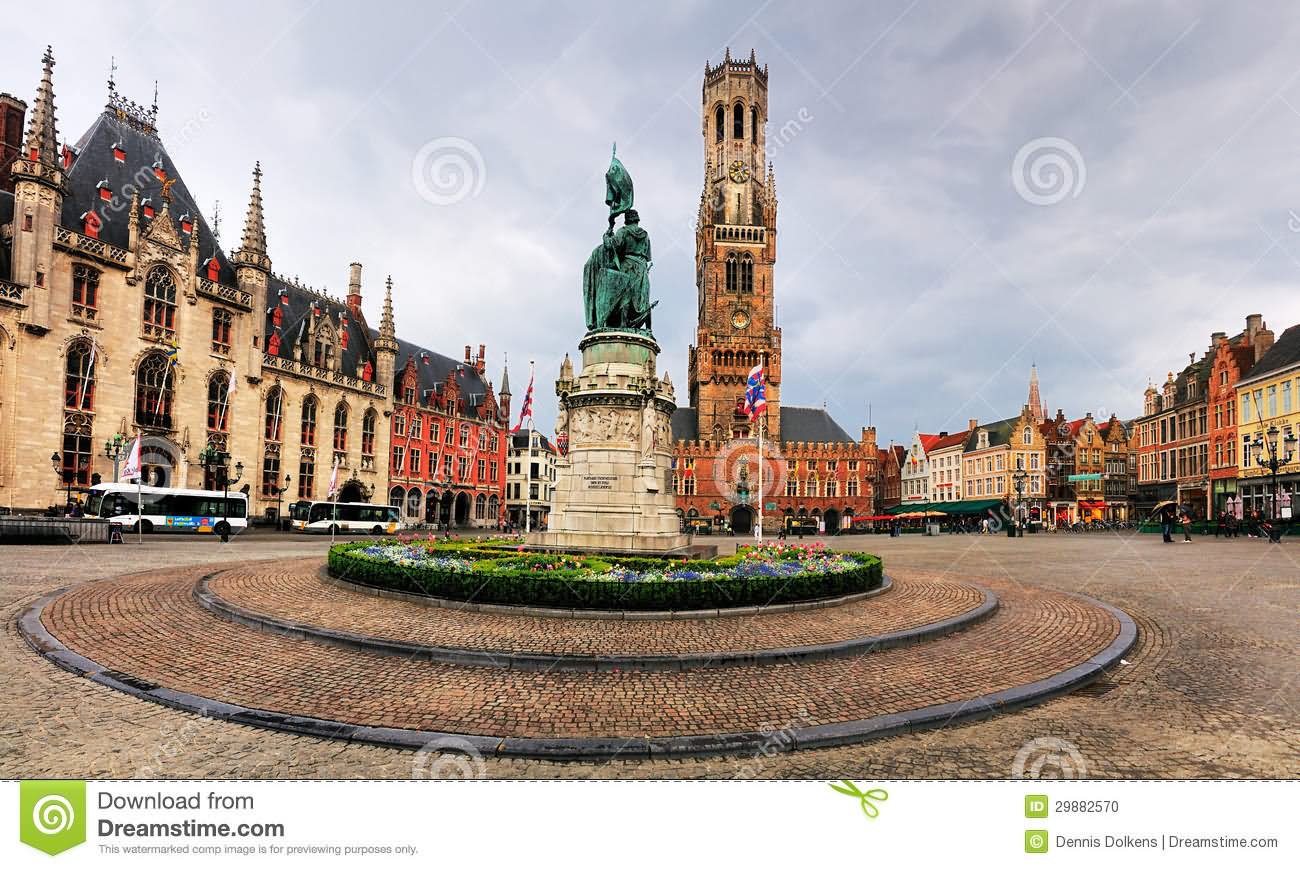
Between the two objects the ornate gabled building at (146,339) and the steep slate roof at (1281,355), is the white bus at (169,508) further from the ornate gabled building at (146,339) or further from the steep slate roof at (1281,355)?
the steep slate roof at (1281,355)

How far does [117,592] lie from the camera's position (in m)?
11.7

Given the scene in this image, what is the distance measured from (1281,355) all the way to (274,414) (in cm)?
6993

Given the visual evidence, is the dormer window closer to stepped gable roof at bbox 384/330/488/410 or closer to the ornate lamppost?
the ornate lamppost

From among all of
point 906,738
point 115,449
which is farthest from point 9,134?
point 906,738

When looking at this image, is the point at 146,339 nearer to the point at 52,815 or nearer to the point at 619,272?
the point at 619,272

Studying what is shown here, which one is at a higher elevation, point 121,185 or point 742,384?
point 121,185

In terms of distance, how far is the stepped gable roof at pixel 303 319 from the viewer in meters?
47.1

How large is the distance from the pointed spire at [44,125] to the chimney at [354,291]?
2389 cm

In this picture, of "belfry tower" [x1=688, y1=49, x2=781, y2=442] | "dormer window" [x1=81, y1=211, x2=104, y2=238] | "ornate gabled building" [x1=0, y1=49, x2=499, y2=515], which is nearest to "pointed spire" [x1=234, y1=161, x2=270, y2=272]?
"ornate gabled building" [x1=0, y1=49, x2=499, y2=515]

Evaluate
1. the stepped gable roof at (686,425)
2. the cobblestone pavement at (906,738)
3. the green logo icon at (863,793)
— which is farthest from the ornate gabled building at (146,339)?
the green logo icon at (863,793)

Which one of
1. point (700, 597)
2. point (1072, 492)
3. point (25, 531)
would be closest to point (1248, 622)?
point (700, 597)

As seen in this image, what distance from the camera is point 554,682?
6.77 meters

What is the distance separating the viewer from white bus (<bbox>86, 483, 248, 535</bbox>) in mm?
30891

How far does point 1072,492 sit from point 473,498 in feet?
218
